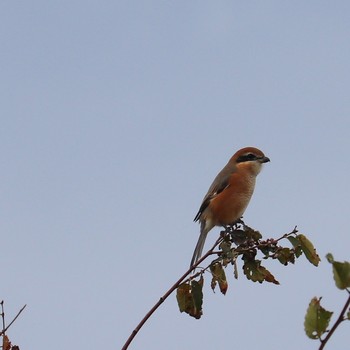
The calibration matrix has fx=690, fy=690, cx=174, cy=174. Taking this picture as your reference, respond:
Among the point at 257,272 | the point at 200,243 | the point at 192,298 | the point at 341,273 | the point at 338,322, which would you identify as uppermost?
A: the point at 200,243

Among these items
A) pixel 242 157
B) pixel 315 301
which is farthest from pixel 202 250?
pixel 315 301

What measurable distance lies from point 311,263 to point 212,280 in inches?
16.4

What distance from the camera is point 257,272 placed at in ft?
9.95

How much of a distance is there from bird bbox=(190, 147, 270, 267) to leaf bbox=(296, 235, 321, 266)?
9.26 feet

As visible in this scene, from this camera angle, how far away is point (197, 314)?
2771mm

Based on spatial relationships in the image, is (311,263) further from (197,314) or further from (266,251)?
(197,314)

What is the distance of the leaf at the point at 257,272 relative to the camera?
119 inches

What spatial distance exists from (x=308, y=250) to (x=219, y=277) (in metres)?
0.40

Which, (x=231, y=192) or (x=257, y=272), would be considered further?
(x=231, y=192)

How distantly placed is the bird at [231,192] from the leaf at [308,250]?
2.82m

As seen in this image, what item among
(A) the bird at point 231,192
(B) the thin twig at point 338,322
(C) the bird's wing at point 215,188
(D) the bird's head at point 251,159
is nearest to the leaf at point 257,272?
(B) the thin twig at point 338,322

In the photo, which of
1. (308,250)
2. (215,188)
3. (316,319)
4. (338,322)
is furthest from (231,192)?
(338,322)

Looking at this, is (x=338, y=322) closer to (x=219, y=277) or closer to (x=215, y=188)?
(x=219, y=277)

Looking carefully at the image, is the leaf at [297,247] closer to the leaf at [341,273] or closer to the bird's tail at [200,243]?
the leaf at [341,273]
